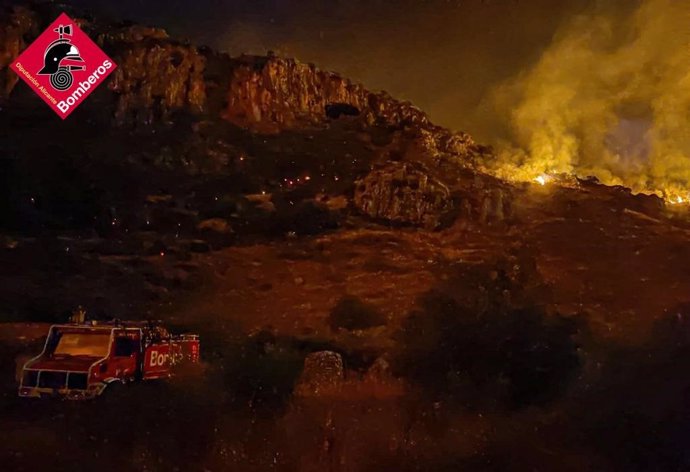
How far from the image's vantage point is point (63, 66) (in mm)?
26703

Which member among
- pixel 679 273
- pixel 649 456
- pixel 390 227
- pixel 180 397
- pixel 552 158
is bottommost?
pixel 649 456

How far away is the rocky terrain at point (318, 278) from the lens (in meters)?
15.2

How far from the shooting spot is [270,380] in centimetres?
1686

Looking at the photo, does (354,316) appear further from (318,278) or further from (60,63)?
(60,63)

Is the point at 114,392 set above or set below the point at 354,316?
below

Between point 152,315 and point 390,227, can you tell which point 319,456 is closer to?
point 152,315

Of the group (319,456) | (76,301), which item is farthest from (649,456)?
(76,301)

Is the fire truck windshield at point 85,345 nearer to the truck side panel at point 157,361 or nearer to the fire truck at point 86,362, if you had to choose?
the fire truck at point 86,362

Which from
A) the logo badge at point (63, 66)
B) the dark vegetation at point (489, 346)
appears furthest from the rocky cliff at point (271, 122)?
the dark vegetation at point (489, 346)

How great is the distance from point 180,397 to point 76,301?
782 cm

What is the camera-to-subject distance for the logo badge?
27281 mm

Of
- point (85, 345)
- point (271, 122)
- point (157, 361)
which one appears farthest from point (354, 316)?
point (271, 122)

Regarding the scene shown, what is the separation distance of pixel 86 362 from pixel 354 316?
9.98 m

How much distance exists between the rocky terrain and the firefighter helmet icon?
11.0 feet
